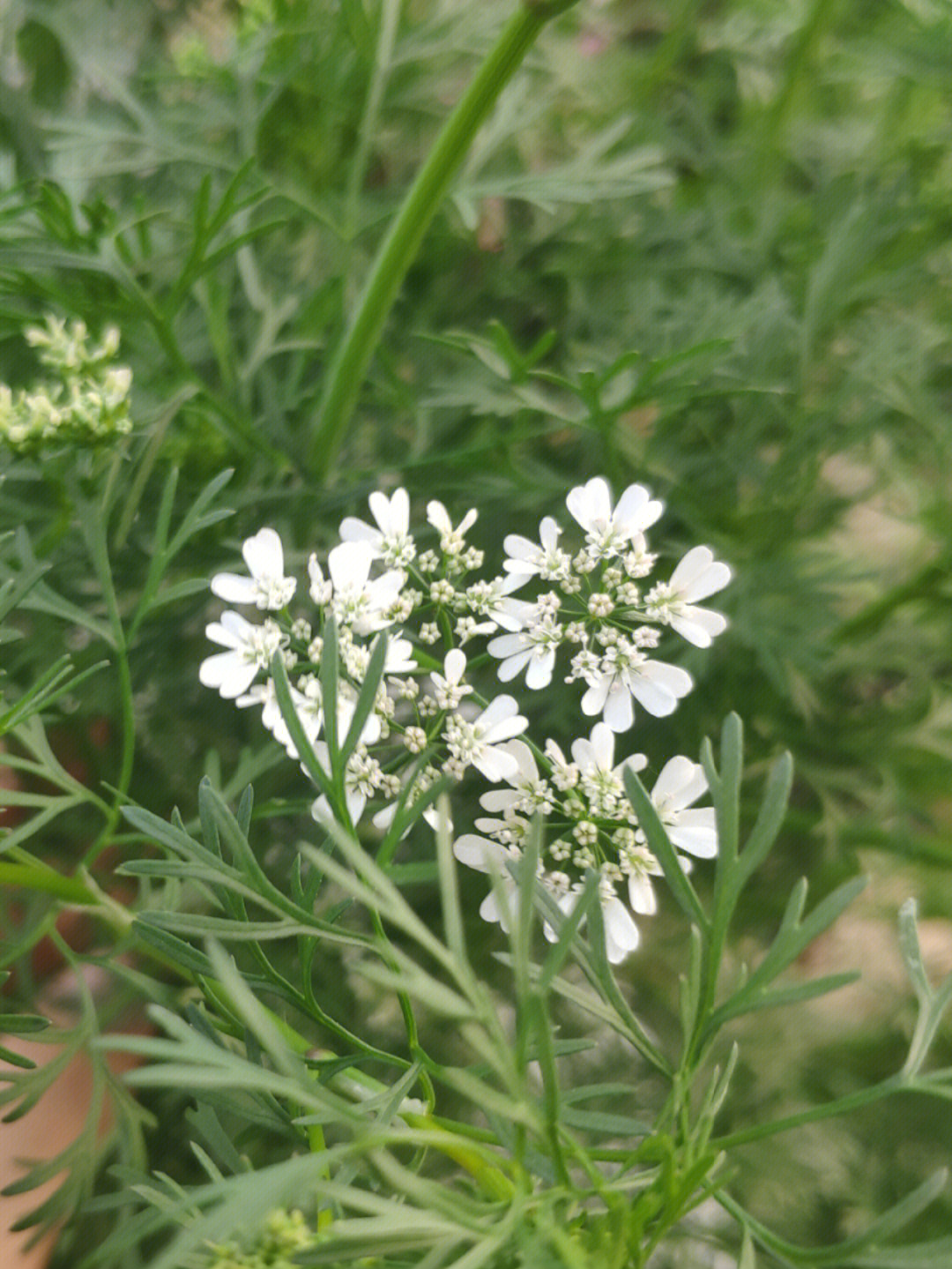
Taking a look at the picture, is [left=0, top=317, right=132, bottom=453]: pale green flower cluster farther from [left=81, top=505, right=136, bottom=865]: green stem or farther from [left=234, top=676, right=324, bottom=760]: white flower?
[left=234, top=676, right=324, bottom=760]: white flower

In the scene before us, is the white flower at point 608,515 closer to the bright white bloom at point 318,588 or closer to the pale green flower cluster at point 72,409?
the bright white bloom at point 318,588

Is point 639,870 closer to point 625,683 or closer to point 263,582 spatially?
point 625,683

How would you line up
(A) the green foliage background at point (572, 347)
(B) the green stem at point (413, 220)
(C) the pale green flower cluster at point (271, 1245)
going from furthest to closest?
(A) the green foliage background at point (572, 347)
(B) the green stem at point (413, 220)
(C) the pale green flower cluster at point (271, 1245)

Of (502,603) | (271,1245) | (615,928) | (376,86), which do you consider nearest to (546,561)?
(502,603)

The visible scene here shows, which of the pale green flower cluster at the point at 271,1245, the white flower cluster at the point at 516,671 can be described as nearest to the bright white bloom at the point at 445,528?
the white flower cluster at the point at 516,671

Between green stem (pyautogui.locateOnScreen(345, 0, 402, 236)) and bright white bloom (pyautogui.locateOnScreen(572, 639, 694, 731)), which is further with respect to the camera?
green stem (pyautogui.locateOnScreen(345, 0, 402, 236))

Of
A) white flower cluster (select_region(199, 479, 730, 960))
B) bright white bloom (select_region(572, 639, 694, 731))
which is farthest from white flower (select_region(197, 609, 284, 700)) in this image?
bright white bloom (select_region(572, 639, 694, 731))

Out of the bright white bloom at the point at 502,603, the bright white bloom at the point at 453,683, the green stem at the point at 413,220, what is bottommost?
the bright white bloom at the point at 453,683
